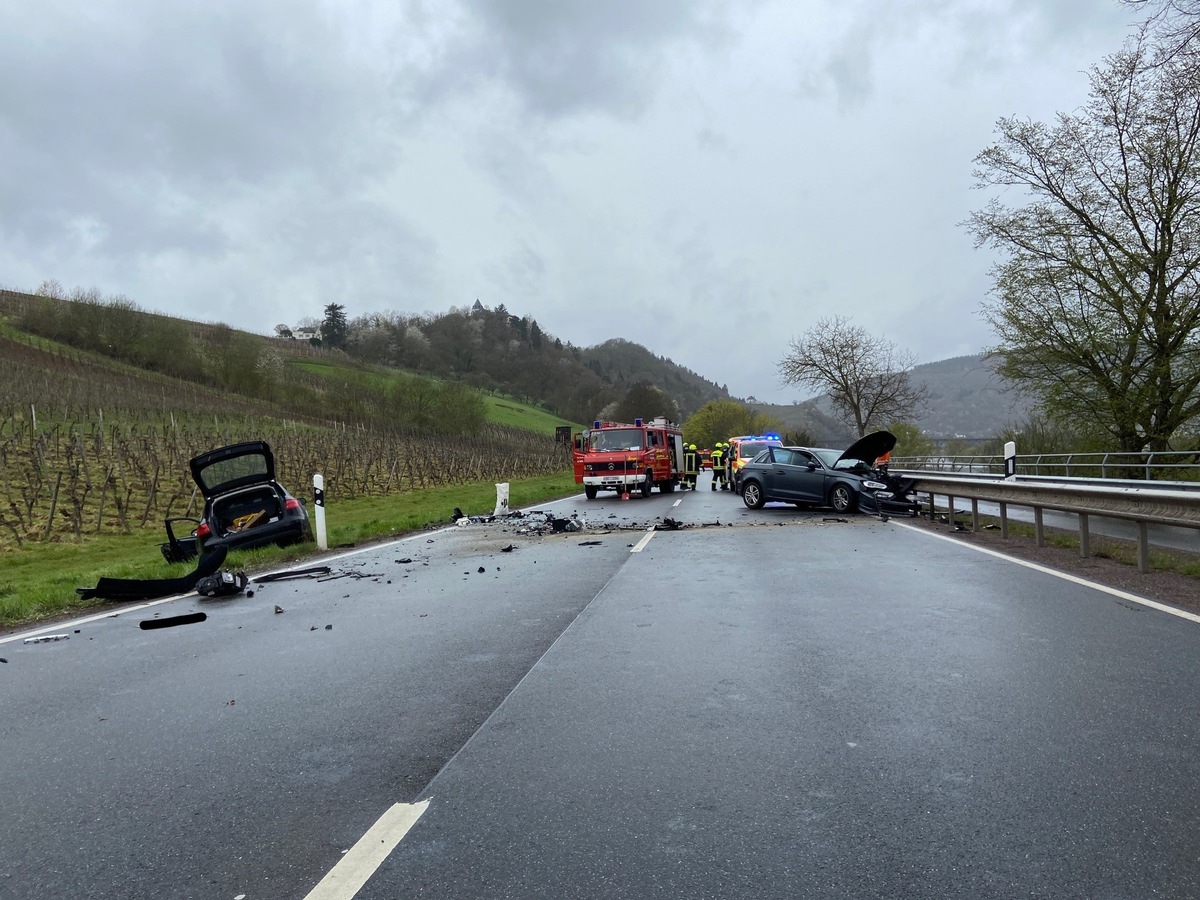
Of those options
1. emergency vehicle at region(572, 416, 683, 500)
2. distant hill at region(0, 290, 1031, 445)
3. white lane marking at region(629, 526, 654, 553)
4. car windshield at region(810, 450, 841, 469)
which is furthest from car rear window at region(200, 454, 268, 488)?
distant hill at region(0, 290, 1031, 445)

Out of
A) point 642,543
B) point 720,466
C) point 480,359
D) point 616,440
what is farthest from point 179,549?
point 480,359

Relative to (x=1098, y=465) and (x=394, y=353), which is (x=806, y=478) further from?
(x=394, y=353)

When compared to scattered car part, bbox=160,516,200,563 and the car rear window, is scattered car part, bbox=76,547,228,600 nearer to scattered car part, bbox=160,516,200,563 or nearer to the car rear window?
scattered car part, bbox=160,516,200,563

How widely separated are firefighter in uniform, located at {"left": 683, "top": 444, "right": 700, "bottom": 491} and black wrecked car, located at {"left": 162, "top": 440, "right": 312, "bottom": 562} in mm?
23862

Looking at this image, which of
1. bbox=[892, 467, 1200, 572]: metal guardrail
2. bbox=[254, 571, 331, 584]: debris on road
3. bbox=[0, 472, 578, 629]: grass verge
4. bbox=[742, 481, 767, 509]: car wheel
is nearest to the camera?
bbox=[892, 467, 1200, 572]: metal guardrail

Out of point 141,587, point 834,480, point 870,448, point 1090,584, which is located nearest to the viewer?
point 1090,584

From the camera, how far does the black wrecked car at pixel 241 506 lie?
1323cm

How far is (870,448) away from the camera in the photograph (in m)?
18.8

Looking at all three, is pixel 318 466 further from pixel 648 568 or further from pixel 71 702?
pixel 71 702

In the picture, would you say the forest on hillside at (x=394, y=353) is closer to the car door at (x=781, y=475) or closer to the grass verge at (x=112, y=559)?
the grass verge at (x=112, y=559)

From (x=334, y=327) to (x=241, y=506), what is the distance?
398 feet

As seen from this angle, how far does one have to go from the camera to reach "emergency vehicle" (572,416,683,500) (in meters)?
29.1

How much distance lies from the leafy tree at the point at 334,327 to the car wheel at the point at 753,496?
11148cm

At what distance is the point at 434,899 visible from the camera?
9.34 ft
